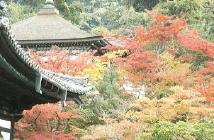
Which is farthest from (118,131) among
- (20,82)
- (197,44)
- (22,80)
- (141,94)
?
(22,80)

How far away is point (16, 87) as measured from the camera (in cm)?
849

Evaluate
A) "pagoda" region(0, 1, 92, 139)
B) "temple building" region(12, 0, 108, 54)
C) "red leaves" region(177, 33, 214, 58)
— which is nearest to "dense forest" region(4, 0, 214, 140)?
"red leaves" region(177, 33, 214, 58)

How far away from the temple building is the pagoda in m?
12.9

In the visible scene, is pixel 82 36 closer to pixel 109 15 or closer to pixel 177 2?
pixel 177 2

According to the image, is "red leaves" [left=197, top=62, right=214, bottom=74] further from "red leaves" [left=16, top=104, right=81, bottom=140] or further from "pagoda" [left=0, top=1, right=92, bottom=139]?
"pagoda" [left=0, top=1, right=92, bottom=139]

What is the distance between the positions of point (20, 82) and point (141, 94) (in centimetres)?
1173

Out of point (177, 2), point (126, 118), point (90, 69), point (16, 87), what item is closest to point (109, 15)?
point (177, 2)

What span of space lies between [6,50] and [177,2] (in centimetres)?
2218

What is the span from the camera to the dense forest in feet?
49.0

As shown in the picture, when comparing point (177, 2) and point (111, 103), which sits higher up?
point (177, 2)

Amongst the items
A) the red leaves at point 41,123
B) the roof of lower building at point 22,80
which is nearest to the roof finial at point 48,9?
the red leaves at point 41,123

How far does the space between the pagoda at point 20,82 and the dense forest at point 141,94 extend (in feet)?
11.7

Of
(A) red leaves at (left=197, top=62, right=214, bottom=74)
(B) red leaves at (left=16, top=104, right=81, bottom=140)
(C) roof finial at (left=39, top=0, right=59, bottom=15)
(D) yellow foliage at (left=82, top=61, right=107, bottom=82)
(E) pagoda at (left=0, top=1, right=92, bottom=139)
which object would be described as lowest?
(B) red leaves at (left=16, top=104, right=81, bottom=140)

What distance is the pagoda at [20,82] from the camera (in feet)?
21.8
